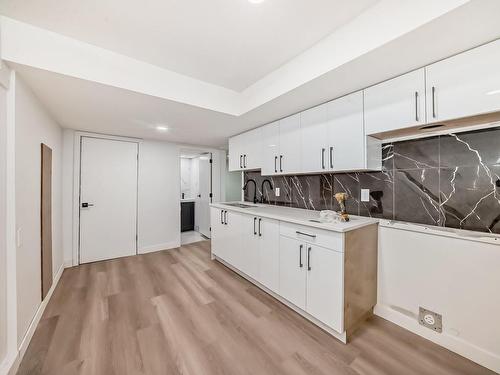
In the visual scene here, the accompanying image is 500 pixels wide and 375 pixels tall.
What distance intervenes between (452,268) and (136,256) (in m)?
4.37

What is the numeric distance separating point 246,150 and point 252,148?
165 mm

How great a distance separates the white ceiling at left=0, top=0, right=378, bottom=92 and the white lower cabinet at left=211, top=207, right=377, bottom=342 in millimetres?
1617

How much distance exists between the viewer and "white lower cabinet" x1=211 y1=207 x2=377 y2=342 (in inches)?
66.9

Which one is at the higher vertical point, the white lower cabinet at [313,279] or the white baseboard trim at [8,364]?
the white lower cabinet at [313,279]

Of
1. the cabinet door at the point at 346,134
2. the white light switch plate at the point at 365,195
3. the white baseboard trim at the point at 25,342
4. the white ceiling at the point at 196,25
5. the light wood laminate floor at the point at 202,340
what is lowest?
the light wood laminate floor at the point at 202,340

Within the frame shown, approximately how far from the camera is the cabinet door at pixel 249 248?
253 cm

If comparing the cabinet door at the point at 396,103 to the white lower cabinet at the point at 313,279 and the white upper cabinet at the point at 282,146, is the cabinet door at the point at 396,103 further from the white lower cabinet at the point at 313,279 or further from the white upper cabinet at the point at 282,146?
the white lower cabinet at the point at 313,279

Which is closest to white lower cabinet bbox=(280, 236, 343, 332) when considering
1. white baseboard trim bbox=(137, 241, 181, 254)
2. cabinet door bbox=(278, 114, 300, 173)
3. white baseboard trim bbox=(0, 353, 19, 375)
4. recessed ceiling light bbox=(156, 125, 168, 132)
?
cabinet door bbox=(278, 114, 300, 173)

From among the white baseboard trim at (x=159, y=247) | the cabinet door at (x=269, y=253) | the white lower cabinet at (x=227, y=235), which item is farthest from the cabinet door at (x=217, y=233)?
the white baseboard trim at (x=159, y=247)

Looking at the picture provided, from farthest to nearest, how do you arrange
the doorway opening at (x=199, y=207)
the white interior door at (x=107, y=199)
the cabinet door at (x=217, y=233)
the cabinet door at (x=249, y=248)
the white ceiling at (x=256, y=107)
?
the doorway opening at (x=199, y=207), the white interior door at (x=107, y=199), the cabinet door at (x=217, y=233), the cabinet door at (x=249, y=248), the white ceiling at (x=256, y=107)

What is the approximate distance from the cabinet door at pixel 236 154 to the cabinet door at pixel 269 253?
1457mm

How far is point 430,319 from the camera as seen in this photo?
1723mm

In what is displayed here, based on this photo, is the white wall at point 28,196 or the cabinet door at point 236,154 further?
the cabinet door at point 236,154

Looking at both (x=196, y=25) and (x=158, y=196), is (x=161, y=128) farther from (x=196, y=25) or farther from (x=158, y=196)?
(x=196, y=25)
